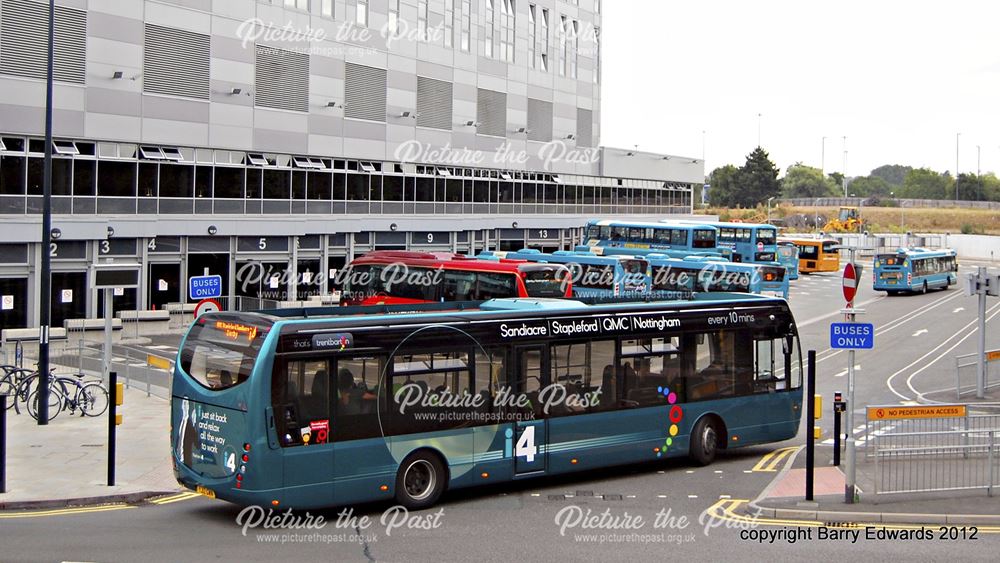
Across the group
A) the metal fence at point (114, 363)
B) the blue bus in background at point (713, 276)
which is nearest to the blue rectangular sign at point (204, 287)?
the metal fence at point (114, 363)

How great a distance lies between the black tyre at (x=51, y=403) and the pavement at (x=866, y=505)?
15.2 meters

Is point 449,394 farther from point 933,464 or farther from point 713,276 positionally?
point 713,276

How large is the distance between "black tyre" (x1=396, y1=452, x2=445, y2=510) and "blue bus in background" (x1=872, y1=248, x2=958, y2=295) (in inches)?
2223

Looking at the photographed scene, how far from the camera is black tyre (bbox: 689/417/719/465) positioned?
1908 centimetres

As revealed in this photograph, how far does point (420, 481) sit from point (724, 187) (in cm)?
16675

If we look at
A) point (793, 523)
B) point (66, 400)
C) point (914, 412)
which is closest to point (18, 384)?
point (66, 400)

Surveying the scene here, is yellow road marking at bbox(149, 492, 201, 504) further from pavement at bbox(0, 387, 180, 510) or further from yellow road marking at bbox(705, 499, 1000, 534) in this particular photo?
yellow road marking at bbox(705, 499, 1000, 534)

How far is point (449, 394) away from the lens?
1579 centimetres

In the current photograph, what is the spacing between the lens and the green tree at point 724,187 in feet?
564

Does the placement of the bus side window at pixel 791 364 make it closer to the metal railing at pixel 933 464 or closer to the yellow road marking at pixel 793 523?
the metal railing at pixel 933 464

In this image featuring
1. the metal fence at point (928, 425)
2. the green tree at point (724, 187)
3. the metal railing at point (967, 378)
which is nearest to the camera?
the metal fence at point (928, 425)

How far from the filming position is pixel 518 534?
13953 millimetres

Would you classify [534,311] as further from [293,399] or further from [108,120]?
[108,120]

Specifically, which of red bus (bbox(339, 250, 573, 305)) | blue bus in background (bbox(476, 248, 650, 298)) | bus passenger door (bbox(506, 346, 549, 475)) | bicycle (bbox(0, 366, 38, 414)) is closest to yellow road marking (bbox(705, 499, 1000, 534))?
bus passenger door (bbox(506, 346, 549, 475))
